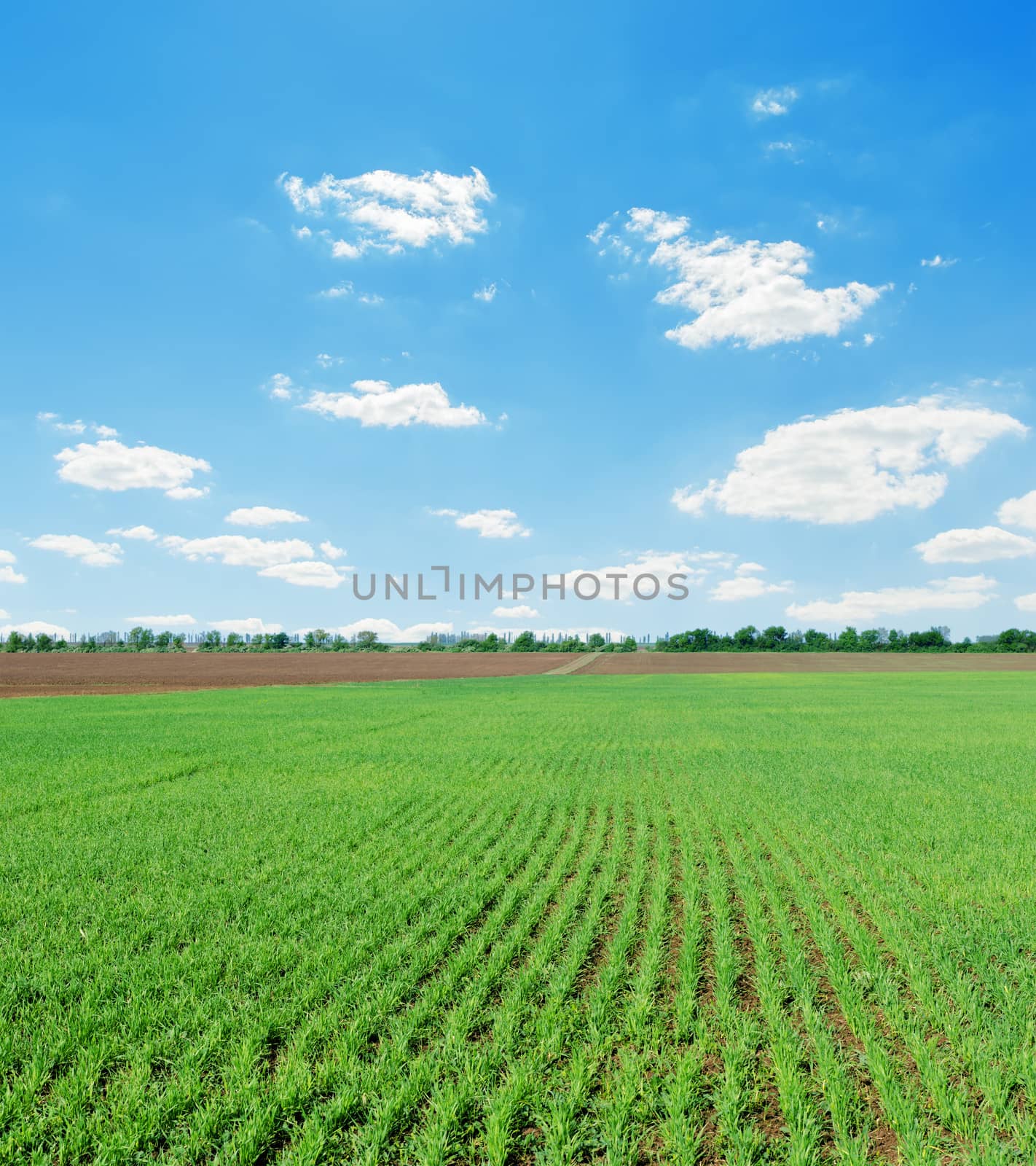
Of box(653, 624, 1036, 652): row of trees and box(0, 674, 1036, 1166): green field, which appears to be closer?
box(0, 674, 1036, 1166): green field

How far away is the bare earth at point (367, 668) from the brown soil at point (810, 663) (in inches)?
6.3

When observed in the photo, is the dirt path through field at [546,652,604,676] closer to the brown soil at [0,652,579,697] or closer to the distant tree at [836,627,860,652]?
the brown soil at [0,652,579,697]

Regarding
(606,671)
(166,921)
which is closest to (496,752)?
(166,921)

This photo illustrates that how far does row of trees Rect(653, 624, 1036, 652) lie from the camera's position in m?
130

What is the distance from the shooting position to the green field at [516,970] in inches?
160

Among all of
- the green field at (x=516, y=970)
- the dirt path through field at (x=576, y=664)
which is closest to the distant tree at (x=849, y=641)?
the dirt path through field at (x=576, y=664)

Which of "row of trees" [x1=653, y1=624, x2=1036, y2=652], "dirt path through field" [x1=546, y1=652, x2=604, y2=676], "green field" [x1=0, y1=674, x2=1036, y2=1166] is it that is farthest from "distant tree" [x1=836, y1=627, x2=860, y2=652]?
"green field" [x1=0, y1=674, x2=1036, y2=1166]

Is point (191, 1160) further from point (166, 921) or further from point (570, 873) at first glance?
point (570, 873)

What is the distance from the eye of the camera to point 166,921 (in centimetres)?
692

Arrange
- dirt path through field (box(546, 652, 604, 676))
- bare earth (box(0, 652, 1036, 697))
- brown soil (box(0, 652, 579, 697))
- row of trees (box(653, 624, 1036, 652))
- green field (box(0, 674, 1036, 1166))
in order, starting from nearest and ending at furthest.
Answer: green field (box(0, 674, 1036, 1166))
brown soil (box(0, 652, 579, 697))
bare earth (box(0, 652, 1036, 697))
dirt path through field (box(546, 652, 604, 676))
row of trees (box(653, 624, 1036, 652))

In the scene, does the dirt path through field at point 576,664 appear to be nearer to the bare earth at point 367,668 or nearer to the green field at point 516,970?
the bare earth at point 367,668

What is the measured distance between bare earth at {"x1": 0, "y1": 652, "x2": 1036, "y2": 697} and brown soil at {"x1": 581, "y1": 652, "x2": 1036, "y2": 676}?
161 millimetres

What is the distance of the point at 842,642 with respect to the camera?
145 metres

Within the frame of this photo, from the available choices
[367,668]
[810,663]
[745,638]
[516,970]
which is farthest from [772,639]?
[516,970]
